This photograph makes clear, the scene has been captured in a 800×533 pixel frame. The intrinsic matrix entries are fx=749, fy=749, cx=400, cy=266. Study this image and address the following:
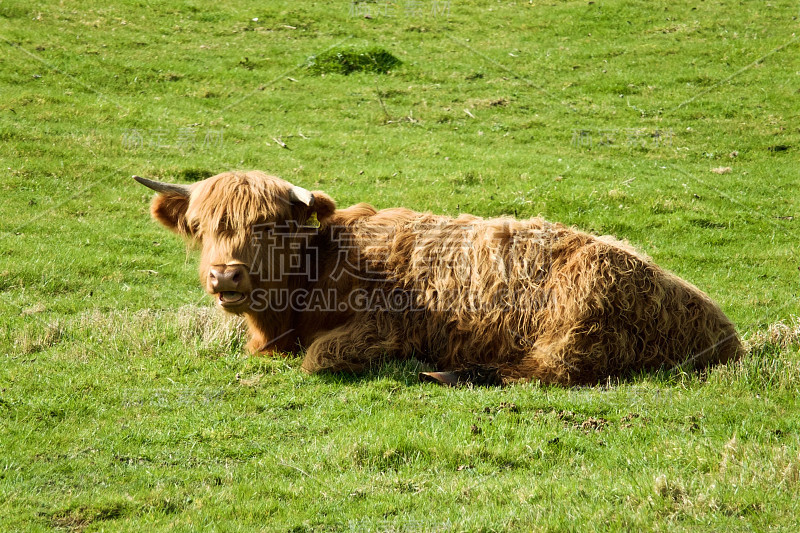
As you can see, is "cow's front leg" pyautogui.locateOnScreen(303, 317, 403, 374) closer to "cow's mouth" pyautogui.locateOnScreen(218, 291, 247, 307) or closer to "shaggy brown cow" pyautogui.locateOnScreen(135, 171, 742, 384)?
"shaggy brown cow" pyautogui.locateOnScreen(135, 171, 742, 384)

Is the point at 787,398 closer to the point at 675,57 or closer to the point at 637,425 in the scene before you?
the point at 637,425

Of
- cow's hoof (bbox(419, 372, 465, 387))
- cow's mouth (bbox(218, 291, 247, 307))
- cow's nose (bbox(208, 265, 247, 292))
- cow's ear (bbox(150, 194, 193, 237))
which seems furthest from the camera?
cow's ear (bbox(150, 194, 193, 237))

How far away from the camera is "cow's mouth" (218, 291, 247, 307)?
6.46 m

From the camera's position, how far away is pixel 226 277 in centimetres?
629

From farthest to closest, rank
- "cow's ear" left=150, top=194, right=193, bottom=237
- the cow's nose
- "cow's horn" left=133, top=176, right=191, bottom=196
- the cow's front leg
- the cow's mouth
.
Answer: "cow's ear" left=150, top=194, right=193, bottom=237 < "cow's horn" left=133, top=176, right=191, bottom=196 < the cow's front leg < the cow's mouth < the cow's nose

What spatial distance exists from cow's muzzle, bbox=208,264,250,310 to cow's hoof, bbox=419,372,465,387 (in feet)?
5.64

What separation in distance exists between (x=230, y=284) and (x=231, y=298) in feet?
0.68

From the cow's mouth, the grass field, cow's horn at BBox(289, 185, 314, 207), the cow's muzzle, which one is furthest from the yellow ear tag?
the grass field

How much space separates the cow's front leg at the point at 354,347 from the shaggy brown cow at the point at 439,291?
0.04ft

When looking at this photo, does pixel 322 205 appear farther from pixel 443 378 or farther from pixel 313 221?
pixel 443 378

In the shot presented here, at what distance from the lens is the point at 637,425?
Answer: 544 cm

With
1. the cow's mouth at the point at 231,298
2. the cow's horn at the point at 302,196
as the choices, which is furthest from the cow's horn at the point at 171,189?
the cow's mouth at the point at 231,298

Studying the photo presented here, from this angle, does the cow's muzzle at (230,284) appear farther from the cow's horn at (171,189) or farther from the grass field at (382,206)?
the cow's horn at (171,189)

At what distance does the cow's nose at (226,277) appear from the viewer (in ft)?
20.6
